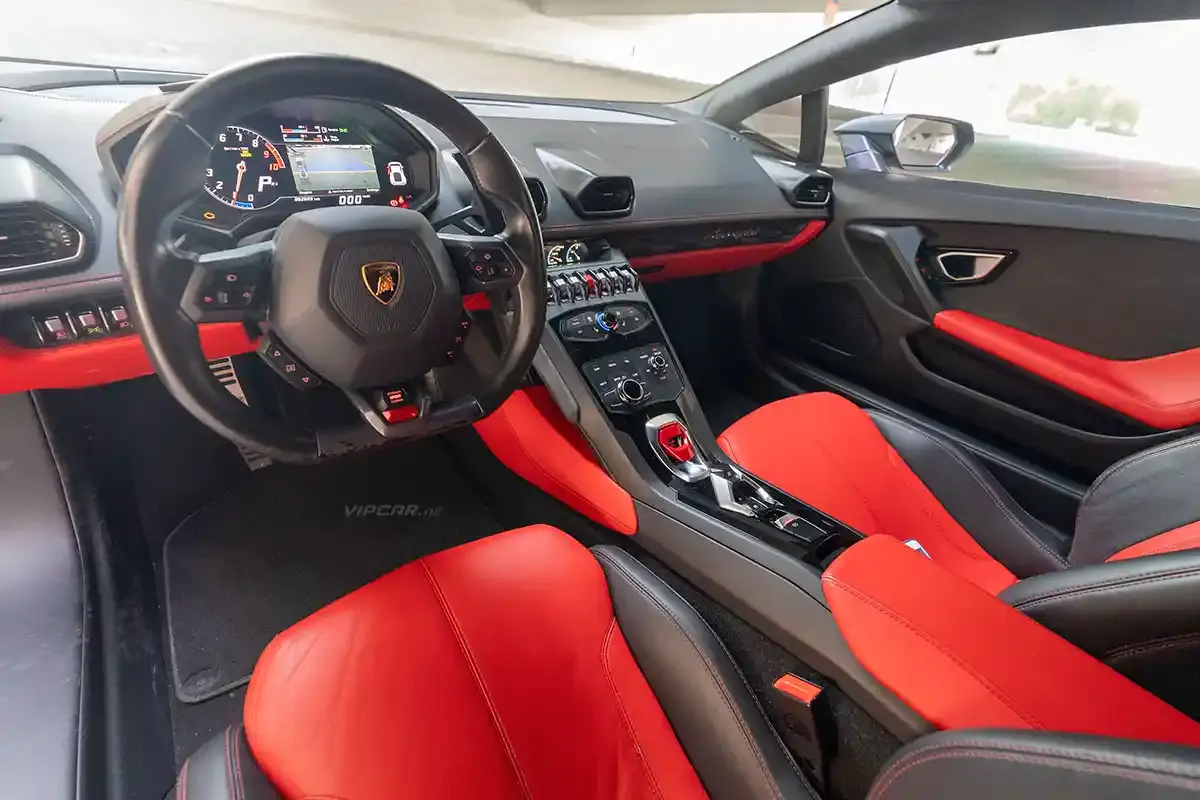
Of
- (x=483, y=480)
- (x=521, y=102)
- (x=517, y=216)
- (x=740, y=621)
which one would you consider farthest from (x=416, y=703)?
(x=521, y=102)

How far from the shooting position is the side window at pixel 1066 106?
165 centimetres

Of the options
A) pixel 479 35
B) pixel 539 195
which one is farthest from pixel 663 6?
pixel 539 195

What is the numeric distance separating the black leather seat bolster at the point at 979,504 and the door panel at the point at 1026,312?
30cm

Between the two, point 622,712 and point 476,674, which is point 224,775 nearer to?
point 476,674

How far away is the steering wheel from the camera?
2.41 feet

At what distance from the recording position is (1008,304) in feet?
5.74

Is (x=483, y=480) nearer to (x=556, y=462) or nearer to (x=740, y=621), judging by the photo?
(x=556, y=462)

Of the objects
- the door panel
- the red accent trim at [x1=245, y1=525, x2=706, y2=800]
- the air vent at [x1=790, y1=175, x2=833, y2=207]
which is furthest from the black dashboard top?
the red accent trim at [x1=245, y1=525, x2=706, y2=800]

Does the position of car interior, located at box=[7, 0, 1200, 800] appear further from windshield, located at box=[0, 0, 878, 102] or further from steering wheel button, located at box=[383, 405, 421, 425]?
windshield, located at box=[0, 0, 878, 102]

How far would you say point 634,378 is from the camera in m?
1.42

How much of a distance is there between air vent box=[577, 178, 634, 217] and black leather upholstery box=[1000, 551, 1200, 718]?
1.12 meters

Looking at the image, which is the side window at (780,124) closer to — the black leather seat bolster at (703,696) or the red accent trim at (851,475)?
the red accent trim at (851,475)

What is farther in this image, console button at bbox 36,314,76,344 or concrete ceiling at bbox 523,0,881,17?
concrete ceiling at bbox 523,0,881,17

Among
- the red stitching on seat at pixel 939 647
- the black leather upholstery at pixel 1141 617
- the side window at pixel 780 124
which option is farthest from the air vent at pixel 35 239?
the side window at pixel 780 124
